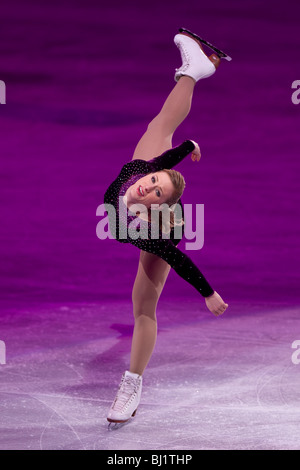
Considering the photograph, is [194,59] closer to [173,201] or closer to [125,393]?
[173,201]

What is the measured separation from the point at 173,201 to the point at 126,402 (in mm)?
706

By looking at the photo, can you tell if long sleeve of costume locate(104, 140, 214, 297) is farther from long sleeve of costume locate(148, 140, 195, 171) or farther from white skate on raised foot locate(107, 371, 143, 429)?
white skate on raised foot locate(107, 371, 143, 429)

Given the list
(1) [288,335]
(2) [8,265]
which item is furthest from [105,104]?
(1) [288,335]

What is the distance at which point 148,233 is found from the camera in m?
2.37

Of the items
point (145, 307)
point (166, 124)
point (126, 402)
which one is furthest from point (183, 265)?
point (166, 124)

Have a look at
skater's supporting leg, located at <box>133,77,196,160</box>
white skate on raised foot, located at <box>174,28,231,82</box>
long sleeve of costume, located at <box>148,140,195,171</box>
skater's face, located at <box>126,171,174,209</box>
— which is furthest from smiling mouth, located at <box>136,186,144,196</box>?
white skate on raised foot, located at <box>174,28,231,82</box>

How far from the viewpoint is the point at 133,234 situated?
2.40 m

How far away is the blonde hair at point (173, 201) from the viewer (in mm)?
2352

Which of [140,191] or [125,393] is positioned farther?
[125,393]

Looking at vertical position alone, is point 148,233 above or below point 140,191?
below

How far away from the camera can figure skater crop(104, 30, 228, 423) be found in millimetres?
2281

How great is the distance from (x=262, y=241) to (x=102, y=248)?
1021 mm

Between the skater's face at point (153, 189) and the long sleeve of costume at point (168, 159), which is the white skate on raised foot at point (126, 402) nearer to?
the skater's face at point (153, 189)

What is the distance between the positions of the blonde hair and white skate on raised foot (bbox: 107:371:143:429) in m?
0.56
